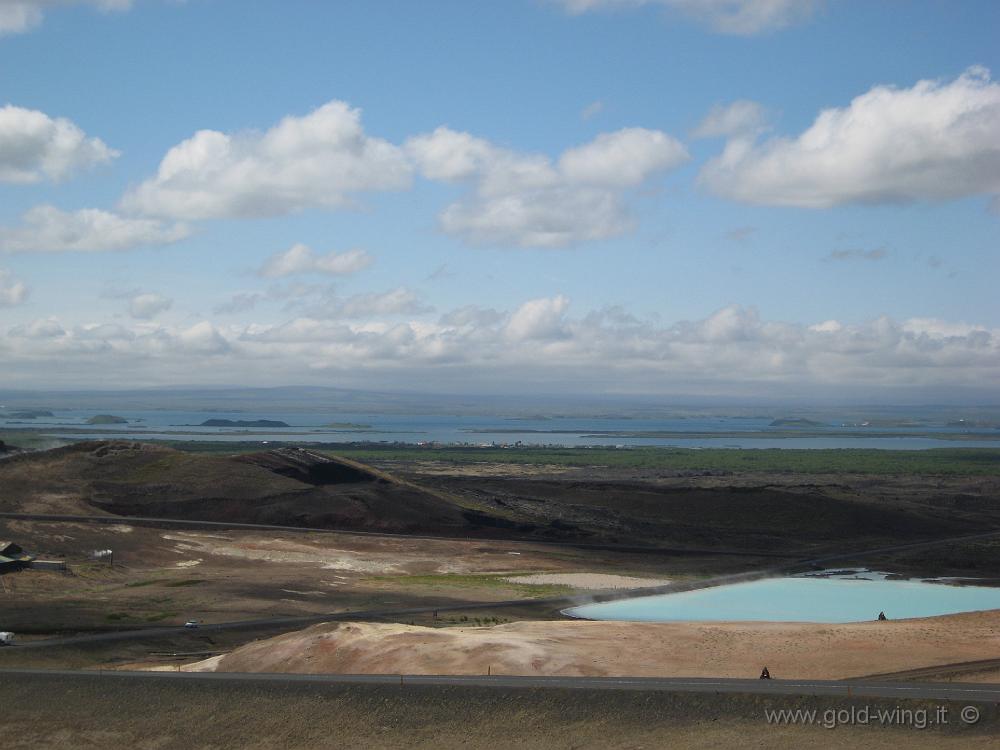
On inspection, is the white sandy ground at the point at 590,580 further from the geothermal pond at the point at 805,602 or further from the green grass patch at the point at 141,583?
the green grass patch at the point at 141,583

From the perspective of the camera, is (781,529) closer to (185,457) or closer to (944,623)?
(944,623)

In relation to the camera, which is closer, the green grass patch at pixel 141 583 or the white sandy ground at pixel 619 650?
the white sandy ground at pixel 619 650

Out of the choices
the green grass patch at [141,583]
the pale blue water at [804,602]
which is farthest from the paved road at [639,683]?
the green grass patch at [141,583]

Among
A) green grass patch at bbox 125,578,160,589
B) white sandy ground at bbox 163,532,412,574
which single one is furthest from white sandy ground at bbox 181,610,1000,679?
white sandy ground at bbox 163,532,412,574

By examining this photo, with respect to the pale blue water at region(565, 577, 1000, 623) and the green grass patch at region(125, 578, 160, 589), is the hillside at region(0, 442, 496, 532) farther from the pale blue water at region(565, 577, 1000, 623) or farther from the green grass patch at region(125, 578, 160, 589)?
the pale blue water at region(565, 577, 1000, 623)

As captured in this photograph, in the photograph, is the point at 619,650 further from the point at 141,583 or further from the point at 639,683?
the point at 141,583
